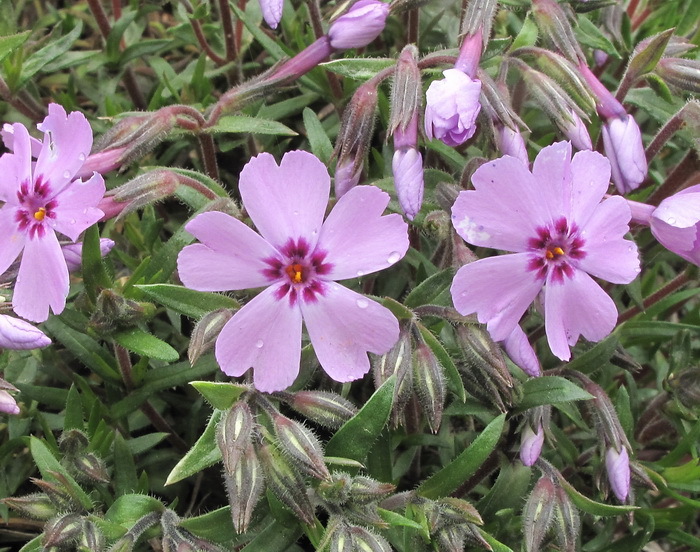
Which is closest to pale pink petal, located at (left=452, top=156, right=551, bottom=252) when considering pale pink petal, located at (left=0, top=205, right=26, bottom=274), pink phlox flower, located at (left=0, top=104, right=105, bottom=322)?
pink phlox flower, located at (left=0, top=104, right=105, bottom=322)

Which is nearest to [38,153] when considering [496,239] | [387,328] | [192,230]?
[192,230]

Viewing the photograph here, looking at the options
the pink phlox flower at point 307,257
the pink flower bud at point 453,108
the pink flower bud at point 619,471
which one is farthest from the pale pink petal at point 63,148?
the pink flower bud at point 619,471

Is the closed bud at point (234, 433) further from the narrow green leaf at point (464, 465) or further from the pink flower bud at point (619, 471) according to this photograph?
the pink flower bud at point (619, 471)

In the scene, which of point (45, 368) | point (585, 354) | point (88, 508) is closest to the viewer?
point (88, 508)

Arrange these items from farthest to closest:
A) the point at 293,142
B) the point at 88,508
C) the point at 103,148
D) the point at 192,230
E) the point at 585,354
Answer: the point at 293,142, the point at 585,354, the point at 103,148, the point at 88,508, the point at 192,230

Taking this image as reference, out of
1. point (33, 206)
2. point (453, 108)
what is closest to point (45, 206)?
point (33, 206)

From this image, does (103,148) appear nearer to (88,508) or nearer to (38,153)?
(38,153)

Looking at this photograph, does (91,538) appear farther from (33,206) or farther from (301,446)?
(33,206)
